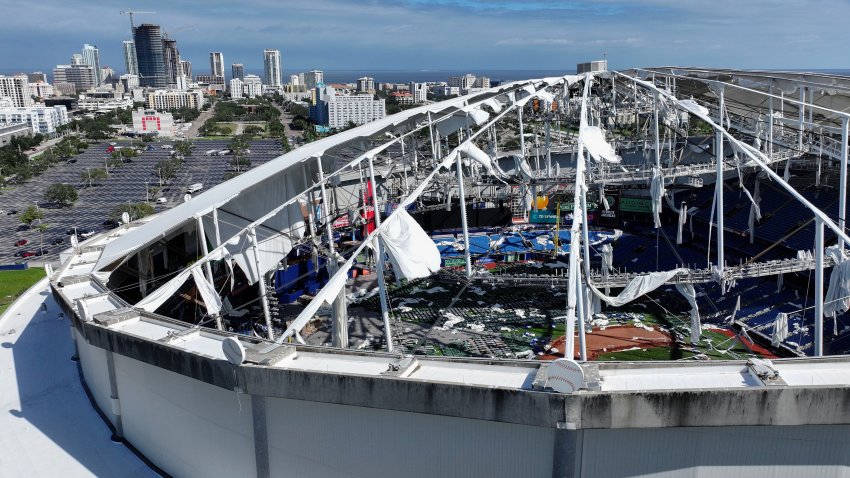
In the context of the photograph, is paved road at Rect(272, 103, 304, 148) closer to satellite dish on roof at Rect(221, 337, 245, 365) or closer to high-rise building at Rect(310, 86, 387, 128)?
high-rise building at Rect(310, 86, 387, 128)

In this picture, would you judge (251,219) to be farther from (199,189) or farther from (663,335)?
(199,189)

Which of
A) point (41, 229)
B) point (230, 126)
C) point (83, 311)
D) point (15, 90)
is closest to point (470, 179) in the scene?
point (83, 311)

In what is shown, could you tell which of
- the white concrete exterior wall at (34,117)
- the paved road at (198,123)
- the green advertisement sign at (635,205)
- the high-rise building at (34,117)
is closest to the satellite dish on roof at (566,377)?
the green advertisement sign at (635,205)

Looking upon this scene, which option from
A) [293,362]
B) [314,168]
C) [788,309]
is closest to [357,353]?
[293,362]

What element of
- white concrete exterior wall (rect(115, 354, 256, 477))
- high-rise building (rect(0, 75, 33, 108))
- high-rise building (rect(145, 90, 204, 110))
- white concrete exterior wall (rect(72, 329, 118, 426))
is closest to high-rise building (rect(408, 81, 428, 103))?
high-rise building (rect(145, 90, 204, 110))

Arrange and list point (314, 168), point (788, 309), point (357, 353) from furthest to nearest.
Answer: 1. point (788, 309)
2. point (314, 168)
3. point (357, 353)
